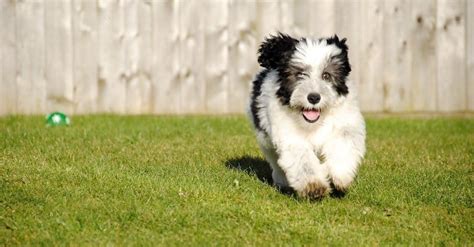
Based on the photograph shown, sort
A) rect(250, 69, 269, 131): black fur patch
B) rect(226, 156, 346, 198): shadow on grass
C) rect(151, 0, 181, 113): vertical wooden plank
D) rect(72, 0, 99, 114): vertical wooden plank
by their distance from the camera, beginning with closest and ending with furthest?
rect(250, 69, 269, 131): black fur patch
rect(226, 156, 346, 198): shadow on grass
rect(72, 0, 99, 114): vertical wooden plank
rect(151, 0, 181, 113): vertical wooden plank

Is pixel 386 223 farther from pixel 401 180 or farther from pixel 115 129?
pixel 115 129

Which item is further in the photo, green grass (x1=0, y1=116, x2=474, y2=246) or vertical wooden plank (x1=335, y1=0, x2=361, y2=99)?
vertical wooden plank (x1=335, y1=0, x2=361, y2=99)

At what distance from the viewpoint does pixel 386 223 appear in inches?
240

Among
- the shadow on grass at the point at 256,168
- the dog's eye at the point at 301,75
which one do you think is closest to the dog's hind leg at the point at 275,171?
the shadow on grass at the point at 256,168

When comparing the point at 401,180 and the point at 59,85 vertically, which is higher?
the point at 59,85

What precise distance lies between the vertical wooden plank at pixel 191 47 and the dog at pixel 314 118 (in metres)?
5.22

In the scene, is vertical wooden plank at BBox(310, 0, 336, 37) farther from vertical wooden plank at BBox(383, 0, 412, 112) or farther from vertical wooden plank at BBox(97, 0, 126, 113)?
vertical wooden plank at BBox(97, 0, 126, 113)

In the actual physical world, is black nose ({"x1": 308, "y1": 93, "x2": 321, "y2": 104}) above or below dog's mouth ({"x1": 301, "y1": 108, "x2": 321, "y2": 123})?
above

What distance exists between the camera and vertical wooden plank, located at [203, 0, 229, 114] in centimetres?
1223

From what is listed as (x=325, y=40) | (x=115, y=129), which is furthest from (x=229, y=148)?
(x=325, y=40)

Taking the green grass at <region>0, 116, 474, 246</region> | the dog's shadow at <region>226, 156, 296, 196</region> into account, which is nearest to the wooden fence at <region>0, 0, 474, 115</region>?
the green grass at <region>0, 116, 474, 246</region>

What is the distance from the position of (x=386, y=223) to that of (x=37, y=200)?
95.1 inches

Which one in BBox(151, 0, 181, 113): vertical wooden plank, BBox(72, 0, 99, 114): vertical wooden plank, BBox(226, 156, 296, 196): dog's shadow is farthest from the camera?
BBox(151, 0, 181, 113): vertical wooden plank

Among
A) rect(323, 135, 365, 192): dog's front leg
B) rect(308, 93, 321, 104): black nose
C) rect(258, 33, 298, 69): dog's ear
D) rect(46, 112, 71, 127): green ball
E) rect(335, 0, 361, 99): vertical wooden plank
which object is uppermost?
rect(335, 0, 361, 99): vertical wooden plank
